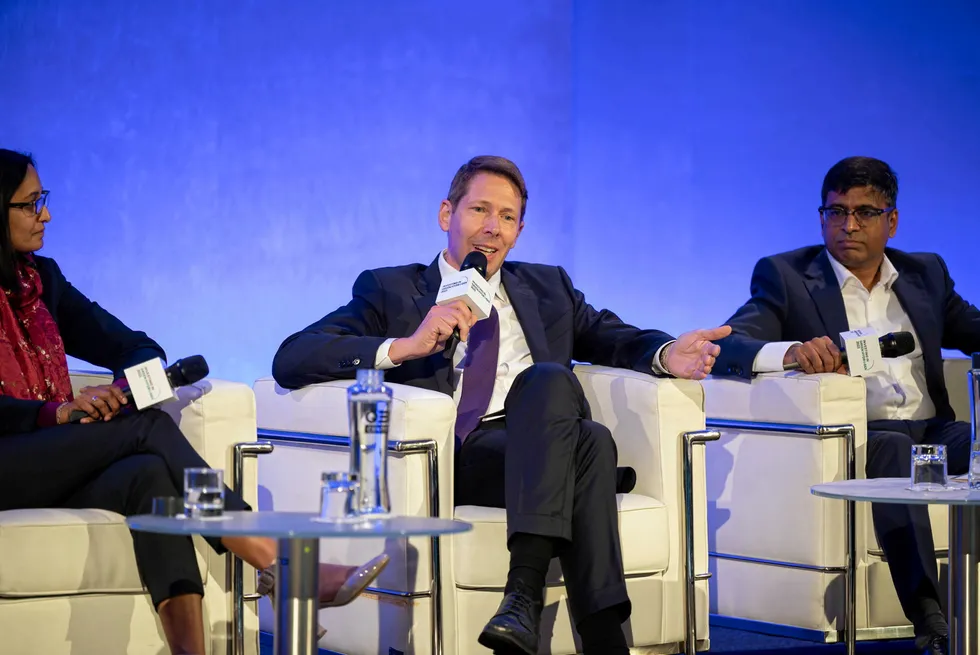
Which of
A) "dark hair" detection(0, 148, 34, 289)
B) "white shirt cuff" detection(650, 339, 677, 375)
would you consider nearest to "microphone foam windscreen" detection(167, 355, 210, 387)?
"dark hair" detection(0, 148, 34, 289)

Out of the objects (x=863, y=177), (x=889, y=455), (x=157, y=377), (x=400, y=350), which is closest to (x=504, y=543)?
(x=400, y=350)

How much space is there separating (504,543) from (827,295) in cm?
155

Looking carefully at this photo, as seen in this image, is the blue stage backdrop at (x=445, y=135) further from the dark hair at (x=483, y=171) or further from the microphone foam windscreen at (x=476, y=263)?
the microphone foam windscreen at (x=476, y=263)

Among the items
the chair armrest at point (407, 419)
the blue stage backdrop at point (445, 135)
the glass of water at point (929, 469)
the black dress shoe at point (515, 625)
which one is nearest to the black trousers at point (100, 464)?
the chair armrest at point (407, 419)

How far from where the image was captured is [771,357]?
11.6ft

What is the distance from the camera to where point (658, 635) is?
10.0ft

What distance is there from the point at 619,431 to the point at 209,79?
213cm

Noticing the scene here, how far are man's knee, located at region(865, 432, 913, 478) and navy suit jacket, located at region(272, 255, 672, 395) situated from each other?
2.29 ft

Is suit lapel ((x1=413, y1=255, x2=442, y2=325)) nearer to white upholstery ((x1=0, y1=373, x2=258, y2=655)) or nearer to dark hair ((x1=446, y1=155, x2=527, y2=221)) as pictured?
dark hair ((x1=446, y1=155, x2=527, y2=221))

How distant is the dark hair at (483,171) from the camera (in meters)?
3.40

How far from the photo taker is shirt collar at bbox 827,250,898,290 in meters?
3.93

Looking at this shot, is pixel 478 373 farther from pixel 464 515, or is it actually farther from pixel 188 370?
pixel 188 370

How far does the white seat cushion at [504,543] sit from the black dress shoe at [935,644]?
685mm

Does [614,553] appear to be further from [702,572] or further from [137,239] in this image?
[137,239]
